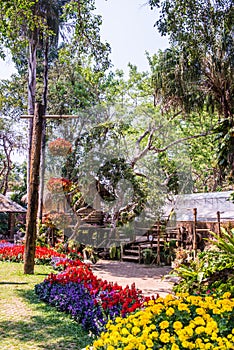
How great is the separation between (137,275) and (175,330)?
8.37 metres

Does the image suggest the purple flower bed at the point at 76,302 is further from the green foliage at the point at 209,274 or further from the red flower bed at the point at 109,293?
the green foliage at the point at 209,274

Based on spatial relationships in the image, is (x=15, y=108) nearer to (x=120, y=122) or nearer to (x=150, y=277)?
(x=120, y=122)

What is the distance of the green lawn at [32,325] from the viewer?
405 cm

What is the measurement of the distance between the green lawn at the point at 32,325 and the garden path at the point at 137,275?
280 cm

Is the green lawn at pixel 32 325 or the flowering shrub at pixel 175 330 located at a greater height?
the flowering shrub at pixel 175 330

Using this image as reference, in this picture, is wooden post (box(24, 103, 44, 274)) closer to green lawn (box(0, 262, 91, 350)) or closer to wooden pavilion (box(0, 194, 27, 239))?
green lawn (box(0, 262, 91, 350))

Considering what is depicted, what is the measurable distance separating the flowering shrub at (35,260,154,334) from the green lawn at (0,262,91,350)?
0.15 meters

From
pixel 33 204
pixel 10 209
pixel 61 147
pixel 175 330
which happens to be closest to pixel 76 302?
pixel 175 330

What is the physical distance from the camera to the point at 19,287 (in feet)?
23.3

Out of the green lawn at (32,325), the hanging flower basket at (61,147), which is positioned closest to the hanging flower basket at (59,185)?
the hanging flower basket at (61,147)

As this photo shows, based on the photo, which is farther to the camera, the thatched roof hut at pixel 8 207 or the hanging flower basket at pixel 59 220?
the thatched roof hut at pixel 8 207

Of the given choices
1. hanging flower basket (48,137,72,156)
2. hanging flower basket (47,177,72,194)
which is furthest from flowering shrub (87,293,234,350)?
hanging flower basket (48,137,72,156)

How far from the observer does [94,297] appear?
5051 millimetres

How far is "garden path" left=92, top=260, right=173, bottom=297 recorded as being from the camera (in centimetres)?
845
